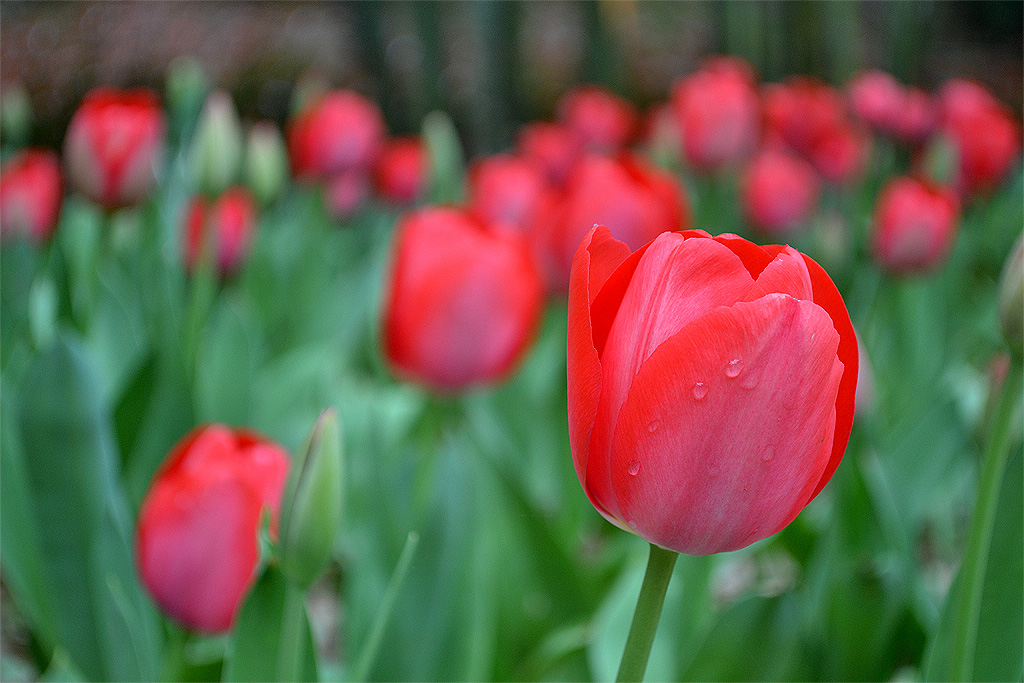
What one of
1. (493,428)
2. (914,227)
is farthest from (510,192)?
(914,227)

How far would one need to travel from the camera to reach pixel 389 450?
780 millimetres

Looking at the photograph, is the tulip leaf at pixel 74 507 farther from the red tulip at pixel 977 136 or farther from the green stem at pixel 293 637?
the red tulip at pixel 977 136

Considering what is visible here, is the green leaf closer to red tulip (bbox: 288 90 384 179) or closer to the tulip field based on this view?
the tulip field

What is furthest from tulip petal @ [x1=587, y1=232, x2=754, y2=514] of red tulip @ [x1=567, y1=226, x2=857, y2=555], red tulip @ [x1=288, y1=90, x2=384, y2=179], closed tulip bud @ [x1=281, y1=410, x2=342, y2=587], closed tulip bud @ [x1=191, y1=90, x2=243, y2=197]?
red tulip @ [x1=288, y1=90, x2=384, y2=179]

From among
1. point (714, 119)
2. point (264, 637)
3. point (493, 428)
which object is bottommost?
point (493, 428)

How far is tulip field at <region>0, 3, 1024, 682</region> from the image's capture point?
0.77 ft

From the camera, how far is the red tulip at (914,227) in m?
0.99

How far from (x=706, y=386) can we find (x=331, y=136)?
1070 mm

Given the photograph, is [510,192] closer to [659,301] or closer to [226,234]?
[226,234]

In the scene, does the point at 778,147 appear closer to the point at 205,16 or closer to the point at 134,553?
the point at 134,553

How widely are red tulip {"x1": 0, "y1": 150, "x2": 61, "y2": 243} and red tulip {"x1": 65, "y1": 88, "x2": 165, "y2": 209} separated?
0.36 feet

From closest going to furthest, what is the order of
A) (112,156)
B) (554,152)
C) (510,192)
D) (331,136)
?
(112,156) → (510,192) → (331,136) → (554,152)

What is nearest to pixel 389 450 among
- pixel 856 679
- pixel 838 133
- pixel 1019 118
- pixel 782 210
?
pixel 856 679

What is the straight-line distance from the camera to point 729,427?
22 cm
